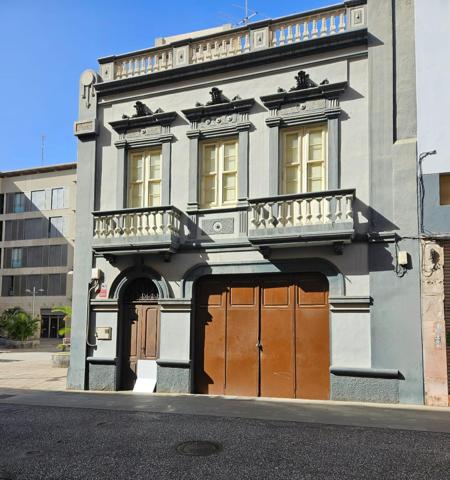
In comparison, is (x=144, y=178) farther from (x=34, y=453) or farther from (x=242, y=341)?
(x=34, y=453)

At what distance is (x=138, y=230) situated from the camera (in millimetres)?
12266

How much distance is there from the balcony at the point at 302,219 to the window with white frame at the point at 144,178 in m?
3.16

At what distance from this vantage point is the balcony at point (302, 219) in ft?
33.9

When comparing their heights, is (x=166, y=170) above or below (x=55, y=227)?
below

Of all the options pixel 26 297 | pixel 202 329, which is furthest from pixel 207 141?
pixel 26 297

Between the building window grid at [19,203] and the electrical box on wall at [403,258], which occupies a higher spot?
the building window grid at [19,203]

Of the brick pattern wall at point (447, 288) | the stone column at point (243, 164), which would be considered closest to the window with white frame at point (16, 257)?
the stone column at point (243, 164)

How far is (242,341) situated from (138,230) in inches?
149

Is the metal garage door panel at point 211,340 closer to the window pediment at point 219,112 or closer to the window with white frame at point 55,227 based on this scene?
the window pediment at point 219,112

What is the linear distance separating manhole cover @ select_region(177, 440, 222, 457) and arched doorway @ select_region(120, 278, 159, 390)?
577cm

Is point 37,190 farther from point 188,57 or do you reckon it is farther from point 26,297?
point 188,57

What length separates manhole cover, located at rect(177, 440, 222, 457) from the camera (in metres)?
6.30

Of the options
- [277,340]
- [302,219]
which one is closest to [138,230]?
[302,219]

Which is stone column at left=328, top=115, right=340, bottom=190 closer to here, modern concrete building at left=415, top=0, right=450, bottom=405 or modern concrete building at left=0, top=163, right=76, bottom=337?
modern concrete building at left=415, top=0, right=450, bottom=405
